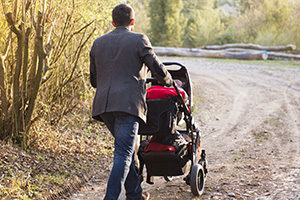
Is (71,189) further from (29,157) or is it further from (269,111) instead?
(269,111)

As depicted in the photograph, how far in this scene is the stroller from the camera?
4.80 metres

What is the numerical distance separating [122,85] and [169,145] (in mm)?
1260

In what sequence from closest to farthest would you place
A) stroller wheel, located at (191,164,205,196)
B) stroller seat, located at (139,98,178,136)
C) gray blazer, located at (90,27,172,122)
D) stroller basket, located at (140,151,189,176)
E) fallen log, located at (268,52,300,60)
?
1. gray blazer, located at (90,27,172,122)
2. stroller seat, located at (139,98,178,136)
3. stroller basket, located at (140,151,189,176)
4. stroller wheel, located at (191,164,205,196)
5. fallen log, located at (268,52,300,60)

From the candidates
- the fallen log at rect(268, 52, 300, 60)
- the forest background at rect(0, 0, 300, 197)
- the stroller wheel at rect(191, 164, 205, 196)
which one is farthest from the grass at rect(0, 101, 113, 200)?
the fallen log at rect(268, 52, 300, 60)

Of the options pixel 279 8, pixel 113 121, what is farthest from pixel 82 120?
pixel 279 8

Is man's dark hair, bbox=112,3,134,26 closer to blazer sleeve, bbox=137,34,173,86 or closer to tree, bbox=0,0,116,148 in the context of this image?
blazer sleeve, bbox=137,34,173,86

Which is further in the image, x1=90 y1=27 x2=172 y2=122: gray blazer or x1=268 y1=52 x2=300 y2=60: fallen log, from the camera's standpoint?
x1=268 y1=52 x2=300 y2=60: fallen log

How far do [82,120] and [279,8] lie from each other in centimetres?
2661

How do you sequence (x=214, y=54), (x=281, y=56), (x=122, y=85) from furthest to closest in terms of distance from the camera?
(x=214, y=54)
(x=281, y=56)
(x=122, y=85)

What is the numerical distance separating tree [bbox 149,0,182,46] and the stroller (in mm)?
31423

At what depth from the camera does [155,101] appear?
15.9ft

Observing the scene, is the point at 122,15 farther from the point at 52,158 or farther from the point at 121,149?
the point at 52,158

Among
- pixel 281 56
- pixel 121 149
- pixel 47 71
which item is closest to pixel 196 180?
pixel 121 149

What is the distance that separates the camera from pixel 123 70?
418cm
